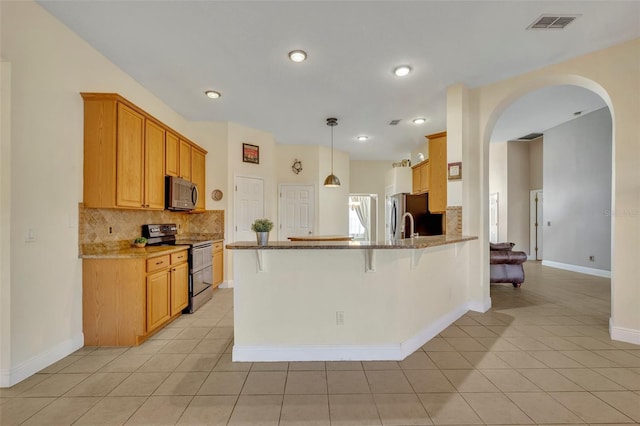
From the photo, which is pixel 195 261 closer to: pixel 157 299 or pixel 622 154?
pixel 157 299

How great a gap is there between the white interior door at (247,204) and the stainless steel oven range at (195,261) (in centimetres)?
98

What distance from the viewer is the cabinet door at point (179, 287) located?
3.41 meters

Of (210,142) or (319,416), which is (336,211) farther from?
(319,416)

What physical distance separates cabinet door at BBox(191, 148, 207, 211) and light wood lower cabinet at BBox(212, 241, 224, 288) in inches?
28.9

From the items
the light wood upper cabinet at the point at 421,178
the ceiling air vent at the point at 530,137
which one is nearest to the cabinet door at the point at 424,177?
the light wood upper cabinet at the point at 421,178

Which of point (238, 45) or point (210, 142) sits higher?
point (238, 45)

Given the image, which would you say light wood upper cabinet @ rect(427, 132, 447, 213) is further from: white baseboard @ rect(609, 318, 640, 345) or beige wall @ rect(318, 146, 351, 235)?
beige wall @ rect(318, 146, 351, 235)

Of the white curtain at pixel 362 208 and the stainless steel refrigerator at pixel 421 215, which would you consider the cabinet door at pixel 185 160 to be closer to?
the stainless steel refrigerator at pixel 421 215

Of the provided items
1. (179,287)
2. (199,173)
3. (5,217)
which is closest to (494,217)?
(199,173)

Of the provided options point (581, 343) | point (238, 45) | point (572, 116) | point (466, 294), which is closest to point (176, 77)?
point (238, 45)

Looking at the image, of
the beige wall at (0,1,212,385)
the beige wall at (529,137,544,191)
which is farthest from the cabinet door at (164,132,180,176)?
the beige wall at (529,137,544,191)

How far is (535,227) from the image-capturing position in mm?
7730

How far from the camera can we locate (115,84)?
328 centimetres

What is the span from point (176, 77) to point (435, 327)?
4085mm
